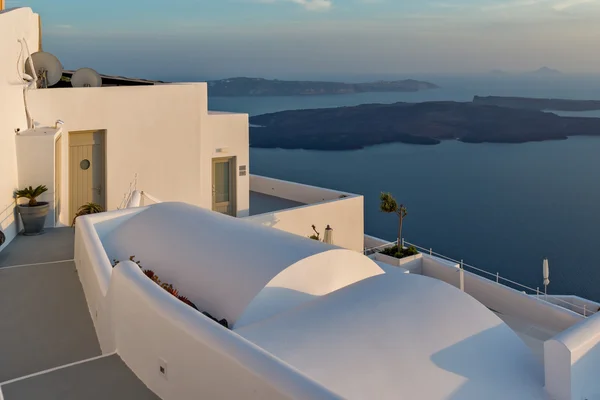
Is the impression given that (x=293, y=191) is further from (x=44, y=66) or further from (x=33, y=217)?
(x=33, y=217)

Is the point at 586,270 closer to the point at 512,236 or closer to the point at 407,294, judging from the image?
the point at 512,236

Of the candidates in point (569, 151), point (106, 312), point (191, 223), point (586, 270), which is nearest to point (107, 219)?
point (191, 223)

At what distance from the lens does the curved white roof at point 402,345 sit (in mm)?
5043

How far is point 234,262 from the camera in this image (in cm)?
661

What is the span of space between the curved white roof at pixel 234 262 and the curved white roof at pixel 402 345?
314mm

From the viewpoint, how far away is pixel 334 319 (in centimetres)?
564

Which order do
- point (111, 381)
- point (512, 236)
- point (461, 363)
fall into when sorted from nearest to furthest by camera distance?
point (111, 381) < point (461, 363) < point (512, 236)

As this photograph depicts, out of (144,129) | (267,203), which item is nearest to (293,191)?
(267,203)

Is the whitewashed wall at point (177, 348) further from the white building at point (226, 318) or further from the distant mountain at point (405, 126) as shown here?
the distant mountain at point (405, 126)

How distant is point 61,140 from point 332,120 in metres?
74.4

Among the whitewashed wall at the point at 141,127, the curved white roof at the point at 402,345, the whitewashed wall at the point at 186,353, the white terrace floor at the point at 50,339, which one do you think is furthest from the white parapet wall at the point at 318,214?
the whitewashed wall at the point at 186,353

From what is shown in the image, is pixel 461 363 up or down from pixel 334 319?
down

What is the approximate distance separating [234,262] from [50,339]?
1.97 m

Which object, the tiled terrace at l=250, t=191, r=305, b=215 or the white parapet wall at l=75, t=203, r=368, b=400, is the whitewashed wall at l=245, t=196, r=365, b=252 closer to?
the tiled terrace at l=250, t=191, r=305, b=215
